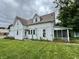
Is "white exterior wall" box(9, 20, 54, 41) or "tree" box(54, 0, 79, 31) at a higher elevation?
"tree" box(54, 0, 79, 31)

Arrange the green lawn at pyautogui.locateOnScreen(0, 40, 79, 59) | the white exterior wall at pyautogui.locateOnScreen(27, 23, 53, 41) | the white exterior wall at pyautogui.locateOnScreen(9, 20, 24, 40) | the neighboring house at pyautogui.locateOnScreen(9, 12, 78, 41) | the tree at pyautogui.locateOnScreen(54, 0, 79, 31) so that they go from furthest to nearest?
the white exterior wall at pyautogui.locateOnScreen(9, 20, 24, 40) → the white exterior wall at pyautogui.locateOnScreen(27, 23, 53, 41) → the neighboring house at pyautogui.locateOnScreen(9, 12, 78, 41) → the tree at pyautogui.locateOnScreen(54, 0, 79, 31) → the green lawn at pyautogui.locateOnScreen(0, 40, 79, 59)

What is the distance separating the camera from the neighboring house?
31.1m

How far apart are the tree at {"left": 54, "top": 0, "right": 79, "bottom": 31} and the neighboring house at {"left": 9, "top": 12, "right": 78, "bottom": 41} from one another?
1285mm

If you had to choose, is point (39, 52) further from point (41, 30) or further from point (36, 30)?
point (36, 30)

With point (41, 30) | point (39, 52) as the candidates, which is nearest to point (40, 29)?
point (41, 30)

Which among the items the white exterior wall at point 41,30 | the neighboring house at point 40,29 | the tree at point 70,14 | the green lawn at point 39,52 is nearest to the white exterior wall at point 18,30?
the neighboring house at point 40,29

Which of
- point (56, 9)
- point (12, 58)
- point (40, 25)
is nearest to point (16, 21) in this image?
point (40, 25)

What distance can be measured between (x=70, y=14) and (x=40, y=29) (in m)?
8.94

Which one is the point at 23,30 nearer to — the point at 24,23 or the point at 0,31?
the point at 24,23

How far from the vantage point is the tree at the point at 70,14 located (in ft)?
89.7

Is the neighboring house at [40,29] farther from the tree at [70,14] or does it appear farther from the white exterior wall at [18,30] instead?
the tree at [70,14]

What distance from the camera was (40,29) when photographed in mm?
34906

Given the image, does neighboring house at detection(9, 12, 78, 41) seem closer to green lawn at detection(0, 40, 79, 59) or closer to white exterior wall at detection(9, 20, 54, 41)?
white exterior wall at detection(9, 20, 54, 41)

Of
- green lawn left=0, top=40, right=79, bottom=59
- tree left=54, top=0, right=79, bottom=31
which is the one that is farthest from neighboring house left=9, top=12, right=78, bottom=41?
green lawn left=0, top=40, right=79, bottom=59
